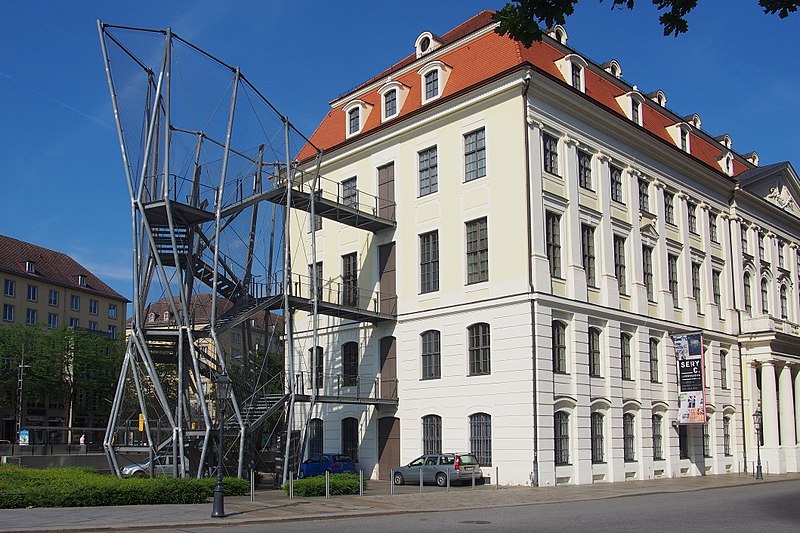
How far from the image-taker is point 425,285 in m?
37.2

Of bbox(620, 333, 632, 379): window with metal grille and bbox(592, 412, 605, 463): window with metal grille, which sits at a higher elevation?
bbox(620, 333, 632, 379): window with metal grille

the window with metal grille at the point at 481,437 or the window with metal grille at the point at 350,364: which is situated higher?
the window with metal grille at the point at 350,364

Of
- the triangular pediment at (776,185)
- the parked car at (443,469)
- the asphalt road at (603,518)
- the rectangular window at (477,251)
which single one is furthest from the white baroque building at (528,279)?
Result: the asphalt road at (603,518)

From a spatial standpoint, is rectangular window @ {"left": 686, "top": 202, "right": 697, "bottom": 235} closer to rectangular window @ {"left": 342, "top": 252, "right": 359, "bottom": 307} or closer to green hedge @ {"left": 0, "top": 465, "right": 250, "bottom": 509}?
rectangular window @ {"left": 342, "top": 252, "right": 359, "bottom": 307}

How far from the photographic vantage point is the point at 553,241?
3456 cm

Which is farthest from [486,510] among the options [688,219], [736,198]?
[736,198]

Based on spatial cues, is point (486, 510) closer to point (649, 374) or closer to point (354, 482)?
point (354, 482)

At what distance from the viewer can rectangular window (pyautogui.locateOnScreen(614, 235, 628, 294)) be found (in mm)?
38125

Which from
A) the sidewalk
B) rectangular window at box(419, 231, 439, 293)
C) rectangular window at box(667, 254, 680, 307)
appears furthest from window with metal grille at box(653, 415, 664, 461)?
rectangular window at box(419, 231, 439, 293)

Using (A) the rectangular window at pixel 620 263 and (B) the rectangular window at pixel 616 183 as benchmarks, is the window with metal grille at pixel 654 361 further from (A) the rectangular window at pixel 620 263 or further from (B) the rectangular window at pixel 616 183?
(B) the rectangular window at pixel 616 183

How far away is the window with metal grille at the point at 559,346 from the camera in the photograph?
109 feet

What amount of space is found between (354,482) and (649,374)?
16797 millimetres

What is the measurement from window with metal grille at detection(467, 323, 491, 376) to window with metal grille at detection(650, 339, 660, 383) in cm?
950

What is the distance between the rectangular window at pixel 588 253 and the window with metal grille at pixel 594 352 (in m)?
2.05
